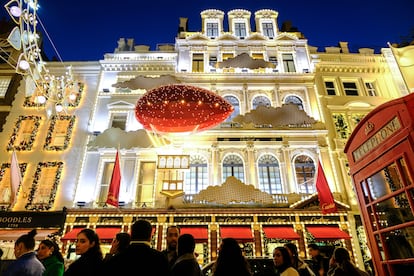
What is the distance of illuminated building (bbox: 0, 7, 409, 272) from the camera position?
14.3 metres

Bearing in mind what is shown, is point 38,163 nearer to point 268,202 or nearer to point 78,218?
point 78,218

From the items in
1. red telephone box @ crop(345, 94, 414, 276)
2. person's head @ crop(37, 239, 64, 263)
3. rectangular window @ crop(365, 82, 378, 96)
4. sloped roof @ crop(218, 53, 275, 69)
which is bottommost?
person's head @ crop(37, 239, 64, 263)

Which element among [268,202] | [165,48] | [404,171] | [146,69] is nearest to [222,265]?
[404,171]

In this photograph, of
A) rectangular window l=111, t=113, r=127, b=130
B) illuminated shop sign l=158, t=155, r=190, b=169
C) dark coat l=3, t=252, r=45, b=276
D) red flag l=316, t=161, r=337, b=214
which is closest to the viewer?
dark coat l=3, t=252, r=45, b=276

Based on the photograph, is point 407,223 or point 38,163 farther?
point 38,163

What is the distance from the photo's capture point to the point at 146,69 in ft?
63.4

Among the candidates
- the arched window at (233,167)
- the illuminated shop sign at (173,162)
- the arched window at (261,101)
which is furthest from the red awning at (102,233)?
the arched window at (261,101)

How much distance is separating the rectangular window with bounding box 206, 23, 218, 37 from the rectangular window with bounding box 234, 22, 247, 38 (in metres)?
1.49

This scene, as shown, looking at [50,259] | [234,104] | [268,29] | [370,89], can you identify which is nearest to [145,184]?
[234,104]

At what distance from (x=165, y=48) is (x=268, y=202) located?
14.1 metres

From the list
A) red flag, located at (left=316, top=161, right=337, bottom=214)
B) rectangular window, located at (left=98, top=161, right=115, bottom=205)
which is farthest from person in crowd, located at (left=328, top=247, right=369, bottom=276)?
rectangular window, located at (left=98, top=161, right=115, bottom=205)

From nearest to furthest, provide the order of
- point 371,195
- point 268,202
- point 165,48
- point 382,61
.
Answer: point 371,195
point 268,202
point 382,61
point 165,48

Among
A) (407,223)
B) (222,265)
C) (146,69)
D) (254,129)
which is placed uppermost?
(146,69)

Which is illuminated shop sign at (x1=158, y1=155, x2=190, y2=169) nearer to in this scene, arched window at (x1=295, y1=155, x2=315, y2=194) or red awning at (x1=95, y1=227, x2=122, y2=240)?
red awning at (x1=95, y1=227, x2=122, y2=240)
